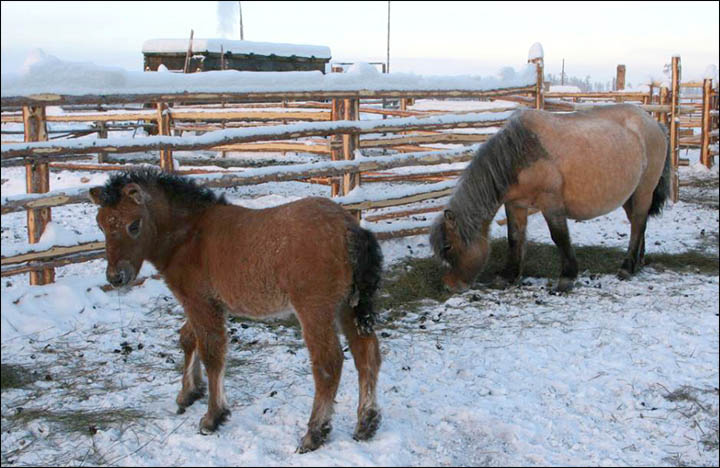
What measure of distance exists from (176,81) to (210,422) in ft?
11.0

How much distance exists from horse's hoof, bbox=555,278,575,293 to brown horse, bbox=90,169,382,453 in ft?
10.2

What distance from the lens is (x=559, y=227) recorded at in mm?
6367

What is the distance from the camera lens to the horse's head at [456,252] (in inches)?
242

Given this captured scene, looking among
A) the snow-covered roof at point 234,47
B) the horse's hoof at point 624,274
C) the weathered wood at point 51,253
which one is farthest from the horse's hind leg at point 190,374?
the snow-covered roof at point 234,47

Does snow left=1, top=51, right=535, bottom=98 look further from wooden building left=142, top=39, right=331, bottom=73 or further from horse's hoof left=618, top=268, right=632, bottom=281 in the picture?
wooden building left=142, top=39, right=331, bottom=73

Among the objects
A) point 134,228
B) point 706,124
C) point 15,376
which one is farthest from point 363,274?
point 706,124

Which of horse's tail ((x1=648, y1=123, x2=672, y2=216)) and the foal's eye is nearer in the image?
the foal's eye

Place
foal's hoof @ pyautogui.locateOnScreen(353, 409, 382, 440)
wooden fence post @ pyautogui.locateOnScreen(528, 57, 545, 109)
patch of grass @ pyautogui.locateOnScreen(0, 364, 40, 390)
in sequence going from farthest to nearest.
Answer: wooden fence post @ pyautogui.locateOnScreen(528, 57, 545, 109) < patch of grass @ pyautogui.locateOnScreen(0, 364, 40, 390) < foal's hoof @ pyautogui.locateOnScreen(353, 409, 382, 440)

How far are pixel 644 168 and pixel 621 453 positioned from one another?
14.3 feet

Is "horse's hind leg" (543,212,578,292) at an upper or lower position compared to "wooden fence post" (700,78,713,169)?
lower

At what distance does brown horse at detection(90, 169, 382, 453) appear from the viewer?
3473mm

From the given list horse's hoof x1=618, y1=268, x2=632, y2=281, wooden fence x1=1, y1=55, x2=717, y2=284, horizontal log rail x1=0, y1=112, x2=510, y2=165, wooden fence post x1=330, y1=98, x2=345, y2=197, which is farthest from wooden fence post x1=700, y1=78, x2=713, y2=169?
horse's hoof x1=618, y1=268, x2=632, y2=281

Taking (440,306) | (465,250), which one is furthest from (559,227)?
(440,306)

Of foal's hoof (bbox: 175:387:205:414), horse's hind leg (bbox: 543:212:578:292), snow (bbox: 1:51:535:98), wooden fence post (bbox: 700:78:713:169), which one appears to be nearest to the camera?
foal's hoof (bbox: 175:387:205:414)
